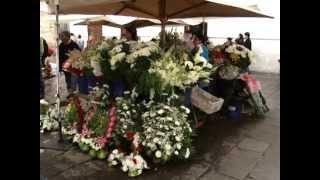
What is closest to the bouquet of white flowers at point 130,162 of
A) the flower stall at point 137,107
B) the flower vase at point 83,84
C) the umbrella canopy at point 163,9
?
the flower stall at point 137,107

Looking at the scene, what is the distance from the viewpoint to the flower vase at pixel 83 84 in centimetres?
672

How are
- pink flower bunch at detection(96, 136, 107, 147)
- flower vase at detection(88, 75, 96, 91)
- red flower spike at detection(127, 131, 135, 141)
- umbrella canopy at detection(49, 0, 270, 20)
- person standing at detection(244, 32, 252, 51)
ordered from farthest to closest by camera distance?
person standing at detection(244, 32, 252, 51)
umbrella canopy at detection(49, 0, 270, 20)
flower vase at detection(88, 75, 96, 91)
pink flower bunch at detection(96, 136, 107, 147)
red flower spike at detection(127, 131, 135, 141)

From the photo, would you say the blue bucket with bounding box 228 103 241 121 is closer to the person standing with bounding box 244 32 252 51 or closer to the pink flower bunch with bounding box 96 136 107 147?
the pink flower bunch with bounding box 96 136 107 147

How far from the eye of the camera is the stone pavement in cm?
493

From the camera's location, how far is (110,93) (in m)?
6.08

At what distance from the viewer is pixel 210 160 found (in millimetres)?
5496

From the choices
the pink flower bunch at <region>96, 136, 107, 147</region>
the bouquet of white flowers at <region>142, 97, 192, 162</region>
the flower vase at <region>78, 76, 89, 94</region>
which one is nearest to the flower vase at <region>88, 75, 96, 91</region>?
the flower vase at <region>78, 76, 89, 94</region>

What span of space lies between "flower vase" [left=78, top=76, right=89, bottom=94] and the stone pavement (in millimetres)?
955

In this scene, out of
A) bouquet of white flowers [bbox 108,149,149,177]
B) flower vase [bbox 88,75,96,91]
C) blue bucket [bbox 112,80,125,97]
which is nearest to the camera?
bouquet of white flowers [bbox 108,149,149,177]

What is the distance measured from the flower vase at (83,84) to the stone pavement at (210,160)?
955 mm

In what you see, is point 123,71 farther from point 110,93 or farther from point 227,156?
point 227,156

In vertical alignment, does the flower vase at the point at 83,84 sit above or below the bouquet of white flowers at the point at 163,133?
above

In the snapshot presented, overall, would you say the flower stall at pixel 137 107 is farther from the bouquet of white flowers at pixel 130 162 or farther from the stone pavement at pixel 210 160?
the stone pavement at pixel 210 160
